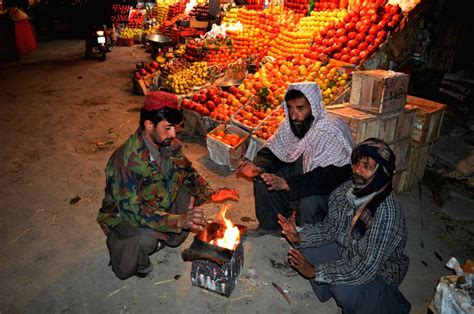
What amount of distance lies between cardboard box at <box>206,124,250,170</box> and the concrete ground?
16cm

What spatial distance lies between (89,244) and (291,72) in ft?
16.2

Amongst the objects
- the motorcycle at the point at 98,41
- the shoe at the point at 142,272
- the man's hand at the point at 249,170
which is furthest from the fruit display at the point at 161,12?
the shoe at the point at 142,272

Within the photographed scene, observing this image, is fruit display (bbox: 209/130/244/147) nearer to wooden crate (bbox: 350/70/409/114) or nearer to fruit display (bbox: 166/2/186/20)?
wooden crate (bbox: 350/70/409/114)

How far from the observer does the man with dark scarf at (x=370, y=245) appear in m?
2.69

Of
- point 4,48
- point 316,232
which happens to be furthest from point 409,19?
point 4,48

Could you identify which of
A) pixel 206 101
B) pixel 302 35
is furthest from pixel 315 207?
pixel 302 35

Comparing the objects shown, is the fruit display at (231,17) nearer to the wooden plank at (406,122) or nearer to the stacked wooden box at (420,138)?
the stacked wooden box at (420,138)

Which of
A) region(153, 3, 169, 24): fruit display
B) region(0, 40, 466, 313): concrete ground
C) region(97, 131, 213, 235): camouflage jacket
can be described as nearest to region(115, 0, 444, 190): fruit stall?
region(0, 40, 466, 313): concrete ground

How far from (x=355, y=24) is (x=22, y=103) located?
8.57 m

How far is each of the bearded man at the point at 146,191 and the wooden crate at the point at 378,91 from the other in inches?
90.4

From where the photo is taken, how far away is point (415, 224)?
4.84m

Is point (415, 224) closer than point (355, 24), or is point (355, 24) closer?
point (415, 224)

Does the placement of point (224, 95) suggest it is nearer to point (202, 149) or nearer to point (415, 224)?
point (202, 149)

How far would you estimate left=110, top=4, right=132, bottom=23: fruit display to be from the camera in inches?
786
